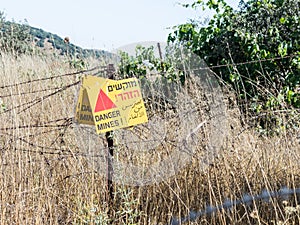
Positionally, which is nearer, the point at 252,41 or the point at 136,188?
the point at 136,188

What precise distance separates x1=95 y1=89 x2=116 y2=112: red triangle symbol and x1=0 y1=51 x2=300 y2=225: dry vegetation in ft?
1.04

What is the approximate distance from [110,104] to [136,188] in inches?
26.7

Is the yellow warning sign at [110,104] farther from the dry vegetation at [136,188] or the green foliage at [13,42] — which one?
the green foliage at [13,42]

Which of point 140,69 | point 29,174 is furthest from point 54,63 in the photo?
point 29,174

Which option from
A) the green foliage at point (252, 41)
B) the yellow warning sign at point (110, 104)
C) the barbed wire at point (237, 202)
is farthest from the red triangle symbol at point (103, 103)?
the green foliage at point (252, 41)

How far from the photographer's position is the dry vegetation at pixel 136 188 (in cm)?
228

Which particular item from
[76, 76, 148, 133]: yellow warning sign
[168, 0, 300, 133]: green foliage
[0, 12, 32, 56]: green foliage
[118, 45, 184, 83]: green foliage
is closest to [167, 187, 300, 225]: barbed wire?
[76, 76, 148, 133]: yellow warning sign

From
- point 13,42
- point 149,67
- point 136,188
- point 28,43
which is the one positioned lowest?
point 136,188

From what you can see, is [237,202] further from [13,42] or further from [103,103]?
[13,42]

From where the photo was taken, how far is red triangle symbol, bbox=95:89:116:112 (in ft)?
6.91

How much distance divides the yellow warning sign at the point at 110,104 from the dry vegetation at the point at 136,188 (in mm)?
256

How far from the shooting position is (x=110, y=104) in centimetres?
212

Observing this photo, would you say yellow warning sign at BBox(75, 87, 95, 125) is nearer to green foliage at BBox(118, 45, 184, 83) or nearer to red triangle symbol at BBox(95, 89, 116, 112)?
red triangle symbol at BBox(95, 89, 116, 112)

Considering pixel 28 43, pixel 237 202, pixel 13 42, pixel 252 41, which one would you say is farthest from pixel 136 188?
pixel 28 43
